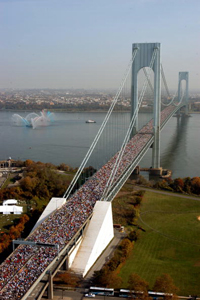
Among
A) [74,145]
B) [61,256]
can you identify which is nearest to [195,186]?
[61,256]

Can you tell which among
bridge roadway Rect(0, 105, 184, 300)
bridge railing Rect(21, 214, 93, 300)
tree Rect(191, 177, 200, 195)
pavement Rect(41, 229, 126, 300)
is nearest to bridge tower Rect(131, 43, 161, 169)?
tree Rect(191, 177, 200, 195)

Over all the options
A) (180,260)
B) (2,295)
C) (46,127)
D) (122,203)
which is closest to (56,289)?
(2,295)

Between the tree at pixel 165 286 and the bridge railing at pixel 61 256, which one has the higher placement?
the bridge railing at pixel 61 256

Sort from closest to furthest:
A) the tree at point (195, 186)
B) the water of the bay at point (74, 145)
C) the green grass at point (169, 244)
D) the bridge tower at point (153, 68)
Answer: the green grass at point (169, 244), the tree at point (195, 186), the bridge tower at point (153, 68), the water of the bay at point (74, 145)

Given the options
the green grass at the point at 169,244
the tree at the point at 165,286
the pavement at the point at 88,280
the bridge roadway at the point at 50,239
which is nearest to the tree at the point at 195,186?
the green grass at the point at 169,244

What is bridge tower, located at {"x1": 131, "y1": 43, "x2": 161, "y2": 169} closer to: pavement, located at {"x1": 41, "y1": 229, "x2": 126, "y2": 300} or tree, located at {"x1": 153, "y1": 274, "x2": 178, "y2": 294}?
pavement, located at {"x1": 41, "y1": 229, "x2": 126, "y2": 300}

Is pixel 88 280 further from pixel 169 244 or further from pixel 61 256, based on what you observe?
pixel 169 244

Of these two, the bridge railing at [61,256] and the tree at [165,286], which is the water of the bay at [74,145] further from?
the tree at [165,286]
